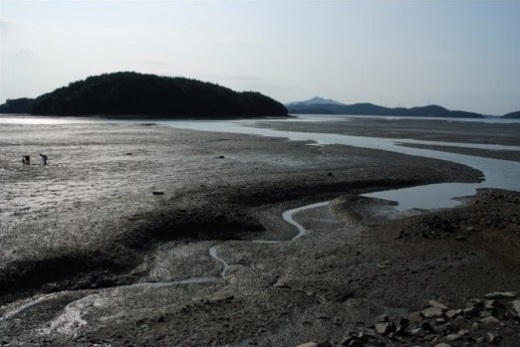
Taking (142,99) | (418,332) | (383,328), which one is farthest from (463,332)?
(142,99)

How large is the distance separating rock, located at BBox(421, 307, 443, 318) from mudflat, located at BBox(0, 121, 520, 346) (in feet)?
0.25

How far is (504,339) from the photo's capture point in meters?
7.95

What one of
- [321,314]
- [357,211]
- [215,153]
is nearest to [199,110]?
[215,153]

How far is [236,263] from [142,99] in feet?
392

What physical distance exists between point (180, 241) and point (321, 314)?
590 cm

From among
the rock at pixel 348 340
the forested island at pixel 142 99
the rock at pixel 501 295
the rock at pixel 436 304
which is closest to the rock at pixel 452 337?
the rock at pixel 436 304

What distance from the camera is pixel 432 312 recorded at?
905cm

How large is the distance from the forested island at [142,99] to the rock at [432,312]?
116 metres

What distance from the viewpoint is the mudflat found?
8578 mm

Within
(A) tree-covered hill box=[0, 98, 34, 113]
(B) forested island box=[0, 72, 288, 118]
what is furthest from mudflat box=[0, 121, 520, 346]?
(A) tree-covered hill box=[0, 98, 34, 113]

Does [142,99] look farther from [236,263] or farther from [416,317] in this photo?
[416,317]

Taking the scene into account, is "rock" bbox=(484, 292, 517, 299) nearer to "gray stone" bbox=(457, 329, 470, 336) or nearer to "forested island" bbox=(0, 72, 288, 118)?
"gray stone" bbox=(457, 329, 470, 336)

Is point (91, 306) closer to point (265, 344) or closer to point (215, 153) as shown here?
point (265, 344)

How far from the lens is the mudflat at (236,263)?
8.58m
